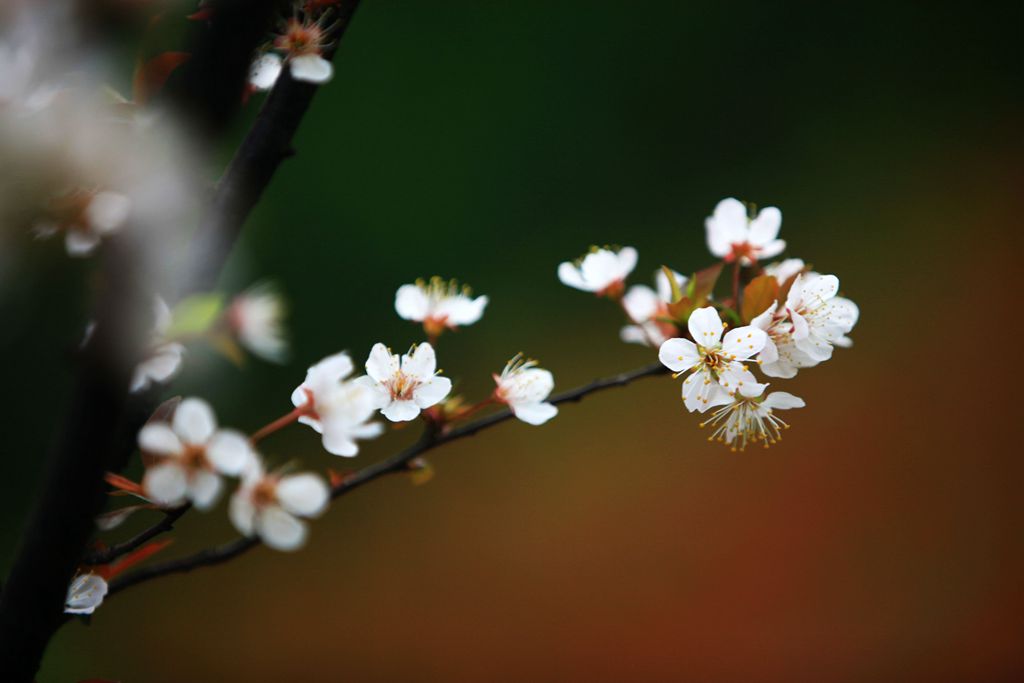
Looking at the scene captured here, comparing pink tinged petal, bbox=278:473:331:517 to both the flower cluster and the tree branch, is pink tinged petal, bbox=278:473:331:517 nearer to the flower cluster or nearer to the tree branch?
the tree branch

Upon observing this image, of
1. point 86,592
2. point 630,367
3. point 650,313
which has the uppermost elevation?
point 630,367

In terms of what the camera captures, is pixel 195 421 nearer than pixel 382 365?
Yes

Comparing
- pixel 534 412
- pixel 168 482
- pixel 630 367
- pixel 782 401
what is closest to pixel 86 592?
pixel 168 482

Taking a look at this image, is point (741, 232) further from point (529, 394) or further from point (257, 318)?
point (257, 318)

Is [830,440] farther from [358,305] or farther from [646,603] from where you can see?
[358,305]

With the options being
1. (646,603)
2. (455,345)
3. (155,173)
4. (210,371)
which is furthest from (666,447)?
(155,173)

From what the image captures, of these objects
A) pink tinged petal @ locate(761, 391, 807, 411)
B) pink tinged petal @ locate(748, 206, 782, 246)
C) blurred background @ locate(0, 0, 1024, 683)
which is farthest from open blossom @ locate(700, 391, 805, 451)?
blurred background @ locate(0, 0, 1024, 683)

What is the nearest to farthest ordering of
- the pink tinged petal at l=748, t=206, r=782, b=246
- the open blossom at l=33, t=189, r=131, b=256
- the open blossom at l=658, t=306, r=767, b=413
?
1. the open blossom at l=33, t=189, r=131, b=256
2. the open blossom at l=658, t=306, r=767, b=413
3. the pink tinged petal at l=748, t=206, r=782, b=246
